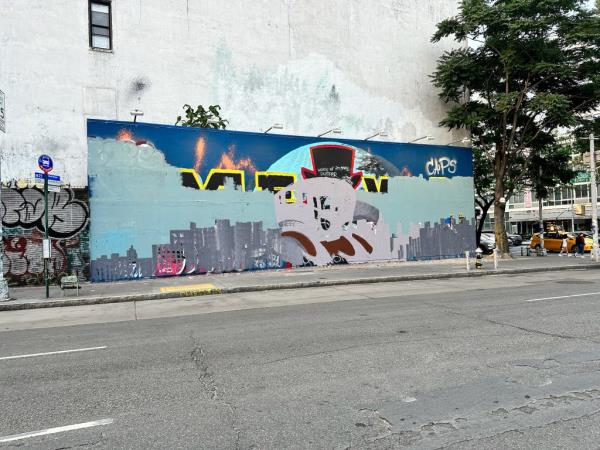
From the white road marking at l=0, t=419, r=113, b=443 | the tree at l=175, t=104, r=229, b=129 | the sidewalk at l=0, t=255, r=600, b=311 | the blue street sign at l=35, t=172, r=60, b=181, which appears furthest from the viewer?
the tree at l=175, t=104, r=229, b=129

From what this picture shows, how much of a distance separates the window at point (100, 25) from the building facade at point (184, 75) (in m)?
0.04

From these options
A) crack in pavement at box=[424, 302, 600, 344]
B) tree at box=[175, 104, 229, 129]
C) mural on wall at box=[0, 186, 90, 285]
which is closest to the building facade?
mural on wall at box=[0, 186, 90, 285]

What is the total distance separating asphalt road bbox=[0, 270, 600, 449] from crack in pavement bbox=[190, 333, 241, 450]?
0.05 feet

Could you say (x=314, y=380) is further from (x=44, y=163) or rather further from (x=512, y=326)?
(x=44, y=163)

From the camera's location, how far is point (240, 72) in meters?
22.2

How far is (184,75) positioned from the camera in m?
21.1

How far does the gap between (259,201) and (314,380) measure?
49.0ft

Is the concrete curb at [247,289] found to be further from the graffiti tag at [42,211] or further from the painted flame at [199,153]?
the painted flame at [199,153]

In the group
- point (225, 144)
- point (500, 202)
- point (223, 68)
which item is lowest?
point (500, 202)

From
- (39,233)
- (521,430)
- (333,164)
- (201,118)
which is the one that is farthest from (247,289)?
(521,430)

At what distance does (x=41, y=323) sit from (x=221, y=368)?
6.21 m

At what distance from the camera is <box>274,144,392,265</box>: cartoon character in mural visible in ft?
67.1

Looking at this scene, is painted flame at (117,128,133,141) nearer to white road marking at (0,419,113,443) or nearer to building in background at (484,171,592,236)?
white road marking at (0,419,113,443)

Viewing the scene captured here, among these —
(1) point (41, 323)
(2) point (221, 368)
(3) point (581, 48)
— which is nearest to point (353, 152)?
(3) point (581, 48)
